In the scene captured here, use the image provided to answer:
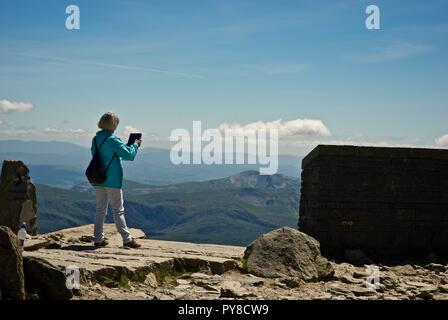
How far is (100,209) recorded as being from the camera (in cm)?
1134

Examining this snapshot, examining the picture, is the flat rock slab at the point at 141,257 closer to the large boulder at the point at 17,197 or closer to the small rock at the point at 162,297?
the small rock at the point at 162,297

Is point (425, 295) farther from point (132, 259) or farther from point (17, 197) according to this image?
point (17, 197)

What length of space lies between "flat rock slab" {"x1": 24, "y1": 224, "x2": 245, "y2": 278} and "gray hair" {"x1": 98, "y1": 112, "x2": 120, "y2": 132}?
2.42 meters

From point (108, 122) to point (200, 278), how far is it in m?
3.51

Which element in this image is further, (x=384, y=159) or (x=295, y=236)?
(x=384, y=159)

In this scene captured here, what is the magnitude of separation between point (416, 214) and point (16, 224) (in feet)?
42.1

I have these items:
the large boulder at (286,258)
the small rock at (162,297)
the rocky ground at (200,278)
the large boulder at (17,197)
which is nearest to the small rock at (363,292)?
the rocky ground at (200,278)

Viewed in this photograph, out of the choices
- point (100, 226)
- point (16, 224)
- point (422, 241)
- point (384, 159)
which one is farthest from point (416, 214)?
point (16, 224)

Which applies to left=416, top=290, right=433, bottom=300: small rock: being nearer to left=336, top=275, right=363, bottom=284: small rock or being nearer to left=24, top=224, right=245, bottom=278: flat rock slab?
left=336, top=275, right=363, bottom=284: small rock

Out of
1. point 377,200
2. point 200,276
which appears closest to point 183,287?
point 200,276

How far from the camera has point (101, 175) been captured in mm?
11000

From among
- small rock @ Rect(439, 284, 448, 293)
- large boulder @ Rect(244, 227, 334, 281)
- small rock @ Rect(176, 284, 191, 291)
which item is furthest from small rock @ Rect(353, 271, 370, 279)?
small rock @ Rect(176, 284, 191, 291)

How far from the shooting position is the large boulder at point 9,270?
7.25 metres
